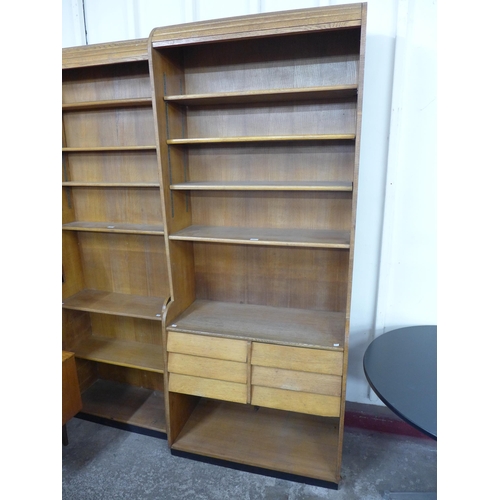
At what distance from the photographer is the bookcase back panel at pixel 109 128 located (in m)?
2.05

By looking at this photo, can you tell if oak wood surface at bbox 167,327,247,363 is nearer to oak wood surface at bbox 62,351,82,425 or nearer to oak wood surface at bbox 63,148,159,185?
oak wood surface at bbox 62,351,82,425

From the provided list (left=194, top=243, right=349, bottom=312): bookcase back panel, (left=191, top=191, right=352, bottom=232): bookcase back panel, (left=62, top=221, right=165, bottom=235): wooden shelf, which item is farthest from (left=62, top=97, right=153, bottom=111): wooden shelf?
(left=194, top=243, right=349, bottom=312): bookcase back panel

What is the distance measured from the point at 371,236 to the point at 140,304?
1.51 metres

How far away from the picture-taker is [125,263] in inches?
91.7

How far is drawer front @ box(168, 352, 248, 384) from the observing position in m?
1.79

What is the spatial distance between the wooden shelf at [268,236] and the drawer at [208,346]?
53cm

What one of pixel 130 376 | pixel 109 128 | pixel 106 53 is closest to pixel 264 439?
pixel 130 376

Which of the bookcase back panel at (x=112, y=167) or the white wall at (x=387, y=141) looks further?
the bookcase back panel at (x=112, y=167)

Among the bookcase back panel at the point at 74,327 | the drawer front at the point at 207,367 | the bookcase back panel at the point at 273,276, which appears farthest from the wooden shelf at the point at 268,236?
the bookcase back panel at the point at 74,327

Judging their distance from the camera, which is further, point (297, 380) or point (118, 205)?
point (118, 205)

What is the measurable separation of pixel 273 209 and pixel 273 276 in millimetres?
411

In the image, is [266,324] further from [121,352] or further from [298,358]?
[121,352]

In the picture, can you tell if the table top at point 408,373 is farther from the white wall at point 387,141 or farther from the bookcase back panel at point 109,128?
the bookcase back panel at point 109,128

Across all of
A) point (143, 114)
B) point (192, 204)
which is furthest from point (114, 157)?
point (192, 204)
